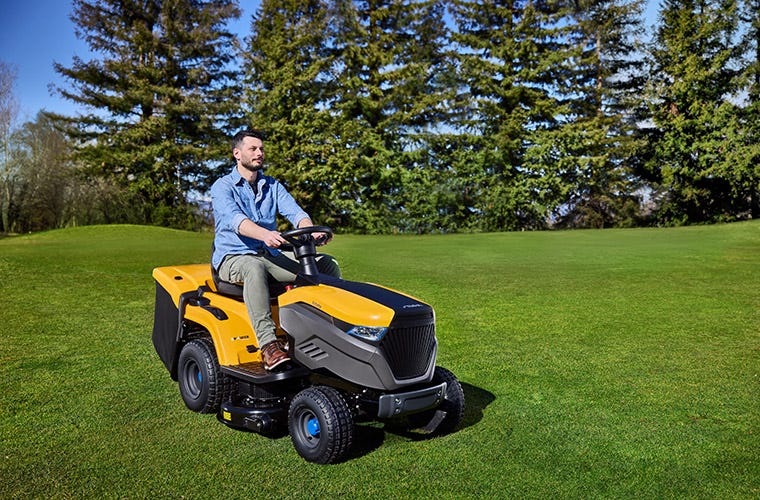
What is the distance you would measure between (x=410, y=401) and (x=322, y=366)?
498mm

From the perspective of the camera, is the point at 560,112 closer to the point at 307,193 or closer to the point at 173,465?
the point at 307,193

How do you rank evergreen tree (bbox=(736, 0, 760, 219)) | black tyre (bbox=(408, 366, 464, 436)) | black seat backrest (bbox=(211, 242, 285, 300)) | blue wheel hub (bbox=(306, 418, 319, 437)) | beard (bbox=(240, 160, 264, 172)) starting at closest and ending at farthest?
blue wheel hub (bbox=(306, 418, 319, 437)) < black tyre (bbox=(408, 366, 464, 436)) < black seat backrest (bbox=(211, 242, 285, 300)) < beard (bbox=(240, 160, 264, 172)) < evergreen tree (bbox=(736, 0, 760, 219))

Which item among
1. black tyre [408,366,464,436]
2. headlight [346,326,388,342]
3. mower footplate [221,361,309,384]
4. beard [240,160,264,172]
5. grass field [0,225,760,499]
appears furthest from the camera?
beard [240,160,264,172]

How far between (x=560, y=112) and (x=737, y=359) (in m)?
27.0

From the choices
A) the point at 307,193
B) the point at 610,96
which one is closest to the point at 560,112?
the point at 610,96

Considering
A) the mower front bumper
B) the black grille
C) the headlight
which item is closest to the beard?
the headlight

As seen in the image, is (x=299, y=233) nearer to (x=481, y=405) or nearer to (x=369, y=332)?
(x=369, y=332)

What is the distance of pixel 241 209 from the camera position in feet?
13.6

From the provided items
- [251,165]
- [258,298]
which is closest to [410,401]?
[258,298]

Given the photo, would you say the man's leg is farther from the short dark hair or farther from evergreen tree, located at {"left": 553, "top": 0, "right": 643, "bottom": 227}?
evergreen tree, located at {"left": 553, "top": 0, "right": 643, "bottom": 227}

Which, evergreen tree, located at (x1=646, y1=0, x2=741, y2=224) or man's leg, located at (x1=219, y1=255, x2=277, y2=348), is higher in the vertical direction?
evergreen tree, located at (x1=646, y1=0, x2=741, y2=224)

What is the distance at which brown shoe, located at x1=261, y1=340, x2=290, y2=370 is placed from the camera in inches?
143

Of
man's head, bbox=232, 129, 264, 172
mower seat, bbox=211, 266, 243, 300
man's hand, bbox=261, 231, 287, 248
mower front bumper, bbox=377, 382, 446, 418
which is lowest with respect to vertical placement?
mower front bumper, bbox=377, 382, 446, 418

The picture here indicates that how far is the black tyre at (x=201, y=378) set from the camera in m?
4.01
